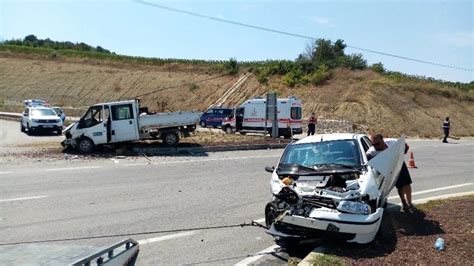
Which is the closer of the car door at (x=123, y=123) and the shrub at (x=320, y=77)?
the car door at (x=123, y=123)

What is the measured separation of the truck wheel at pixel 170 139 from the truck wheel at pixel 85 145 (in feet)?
10.5

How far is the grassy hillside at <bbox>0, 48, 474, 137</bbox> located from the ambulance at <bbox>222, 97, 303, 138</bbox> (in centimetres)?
1179

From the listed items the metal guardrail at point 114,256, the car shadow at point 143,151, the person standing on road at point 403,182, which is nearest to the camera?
the metal guardrail at point 114,256

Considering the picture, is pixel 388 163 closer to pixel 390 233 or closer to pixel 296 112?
pixel 390 233

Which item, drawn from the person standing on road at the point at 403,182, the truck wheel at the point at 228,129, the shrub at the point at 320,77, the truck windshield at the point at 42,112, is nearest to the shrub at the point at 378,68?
the shrub at the point at 320,77

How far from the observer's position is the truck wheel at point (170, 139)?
22.6 meters

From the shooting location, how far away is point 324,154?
856 centimetres

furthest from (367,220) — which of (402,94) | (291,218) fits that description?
(402,94)

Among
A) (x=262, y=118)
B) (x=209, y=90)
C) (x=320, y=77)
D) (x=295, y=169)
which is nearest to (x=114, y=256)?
(x=295, y=169)

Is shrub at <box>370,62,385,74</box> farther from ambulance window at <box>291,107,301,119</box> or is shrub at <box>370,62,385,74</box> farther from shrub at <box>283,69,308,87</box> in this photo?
ambulance window at <box>291,107,301,119</box>

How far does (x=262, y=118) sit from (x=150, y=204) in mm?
25203

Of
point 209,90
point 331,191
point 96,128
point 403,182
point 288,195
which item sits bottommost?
point 403,182

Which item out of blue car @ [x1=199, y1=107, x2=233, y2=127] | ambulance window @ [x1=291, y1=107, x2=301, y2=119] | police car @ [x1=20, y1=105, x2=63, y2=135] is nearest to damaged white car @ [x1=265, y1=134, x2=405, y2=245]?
police car @ [x1=20, y1=105, x2=63, y2=135]

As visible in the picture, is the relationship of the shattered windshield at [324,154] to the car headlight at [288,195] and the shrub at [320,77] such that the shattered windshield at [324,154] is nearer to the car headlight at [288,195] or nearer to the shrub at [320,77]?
the car headlight at [288,195]
